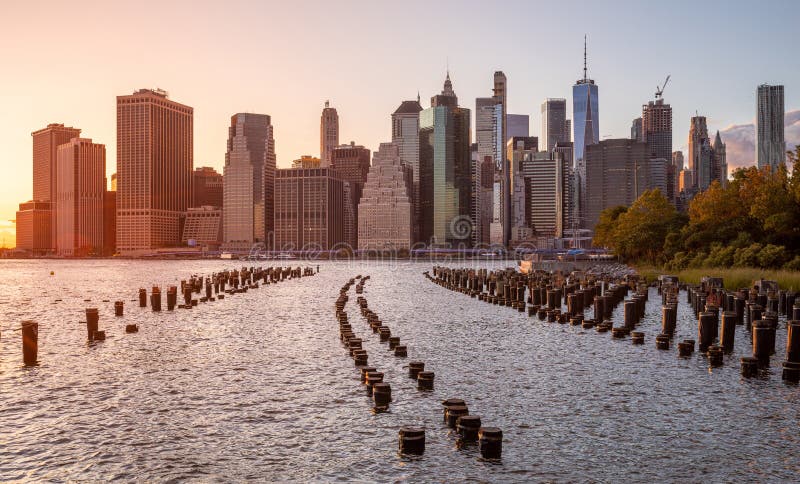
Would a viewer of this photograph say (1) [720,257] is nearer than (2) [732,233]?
Yes

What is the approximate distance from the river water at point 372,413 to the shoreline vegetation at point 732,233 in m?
32.6

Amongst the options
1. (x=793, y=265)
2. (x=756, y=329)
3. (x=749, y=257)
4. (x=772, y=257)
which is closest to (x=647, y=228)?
(x=749, y=257)

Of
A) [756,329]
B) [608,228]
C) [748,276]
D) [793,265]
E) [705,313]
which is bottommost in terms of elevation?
[756,329]

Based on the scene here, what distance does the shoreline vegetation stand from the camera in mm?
63469

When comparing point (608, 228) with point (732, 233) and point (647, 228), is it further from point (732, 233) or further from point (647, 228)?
point (732, 233)

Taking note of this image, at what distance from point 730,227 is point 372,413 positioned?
7230 centimetres

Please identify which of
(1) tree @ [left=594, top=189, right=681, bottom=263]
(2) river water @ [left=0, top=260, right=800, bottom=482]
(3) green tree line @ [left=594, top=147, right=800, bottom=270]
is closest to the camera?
(2) river water @ [left=0, top=260, right=800, bottom=482]

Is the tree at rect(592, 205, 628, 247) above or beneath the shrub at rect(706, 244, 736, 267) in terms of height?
above

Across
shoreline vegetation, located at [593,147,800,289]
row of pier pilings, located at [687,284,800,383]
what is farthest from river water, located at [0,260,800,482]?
shoreline vegetation, located at [593,147,800,289]

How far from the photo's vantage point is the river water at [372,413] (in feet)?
48.9

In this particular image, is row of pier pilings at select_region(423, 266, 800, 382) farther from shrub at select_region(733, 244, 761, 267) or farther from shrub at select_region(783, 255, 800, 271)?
shrub at select_region(783, 255, 800, 271)

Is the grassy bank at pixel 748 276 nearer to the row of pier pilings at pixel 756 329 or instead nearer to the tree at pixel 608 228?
the row of pier pilings at pixel 756 329

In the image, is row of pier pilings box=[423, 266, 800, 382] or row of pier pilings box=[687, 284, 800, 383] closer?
row of pier pilings box=[687, 284, 800, 383]

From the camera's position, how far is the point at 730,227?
79500 mm
